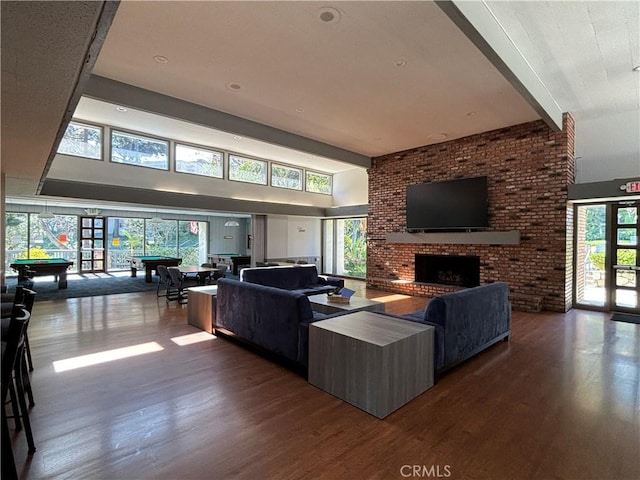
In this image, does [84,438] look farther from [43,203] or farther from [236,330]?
[43,203]

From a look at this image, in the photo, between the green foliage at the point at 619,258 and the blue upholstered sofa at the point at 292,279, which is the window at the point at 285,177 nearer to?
the blue upholstered sofa at the point at 292,279

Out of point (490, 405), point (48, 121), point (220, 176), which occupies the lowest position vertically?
point (490, 405)

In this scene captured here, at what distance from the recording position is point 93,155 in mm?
7547

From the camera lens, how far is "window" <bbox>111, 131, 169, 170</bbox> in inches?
310

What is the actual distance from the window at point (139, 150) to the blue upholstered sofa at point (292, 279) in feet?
14.6

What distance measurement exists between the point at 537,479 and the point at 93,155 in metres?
9.35

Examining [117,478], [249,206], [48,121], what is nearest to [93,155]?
[249,206]

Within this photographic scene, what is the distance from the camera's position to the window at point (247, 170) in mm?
9953

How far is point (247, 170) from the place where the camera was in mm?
10289

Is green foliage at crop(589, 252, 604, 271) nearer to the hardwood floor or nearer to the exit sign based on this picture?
the exit sign

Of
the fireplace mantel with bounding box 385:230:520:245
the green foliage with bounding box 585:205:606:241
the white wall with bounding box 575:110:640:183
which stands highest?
the white wall with bounding box 575:110:640:183

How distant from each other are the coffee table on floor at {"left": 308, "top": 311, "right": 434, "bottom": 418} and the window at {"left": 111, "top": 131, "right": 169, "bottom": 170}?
738 cm

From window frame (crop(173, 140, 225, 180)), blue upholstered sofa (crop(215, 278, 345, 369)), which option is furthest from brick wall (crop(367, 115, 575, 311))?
window frame (crop(173, 140, 225, 180))

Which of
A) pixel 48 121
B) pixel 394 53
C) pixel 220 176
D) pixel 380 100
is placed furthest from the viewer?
pixel 220 176
